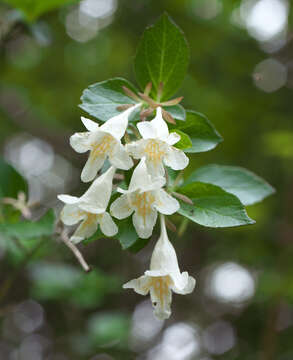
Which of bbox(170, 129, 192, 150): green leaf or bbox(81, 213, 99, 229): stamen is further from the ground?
bbox(170, 129, 192, 150): green leaf

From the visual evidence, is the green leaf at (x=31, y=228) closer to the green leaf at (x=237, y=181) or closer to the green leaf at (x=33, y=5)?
the green leaf at (x=237, y=181)

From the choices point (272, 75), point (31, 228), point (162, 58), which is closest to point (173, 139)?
point (162, 58)

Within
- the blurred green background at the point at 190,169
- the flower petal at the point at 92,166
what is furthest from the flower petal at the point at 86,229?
the blurred green background at the point at 190,169

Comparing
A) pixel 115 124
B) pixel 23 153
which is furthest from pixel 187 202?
pixel 23 153

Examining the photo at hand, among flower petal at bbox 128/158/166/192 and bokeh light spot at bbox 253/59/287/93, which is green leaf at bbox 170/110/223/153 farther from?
bokeh light spot at bbox 253/59/287/93

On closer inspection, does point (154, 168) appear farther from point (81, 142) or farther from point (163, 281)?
point (163, 281)

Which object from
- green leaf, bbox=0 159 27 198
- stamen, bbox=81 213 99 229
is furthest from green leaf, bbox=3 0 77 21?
stamen, bbox=81 213 99 229
